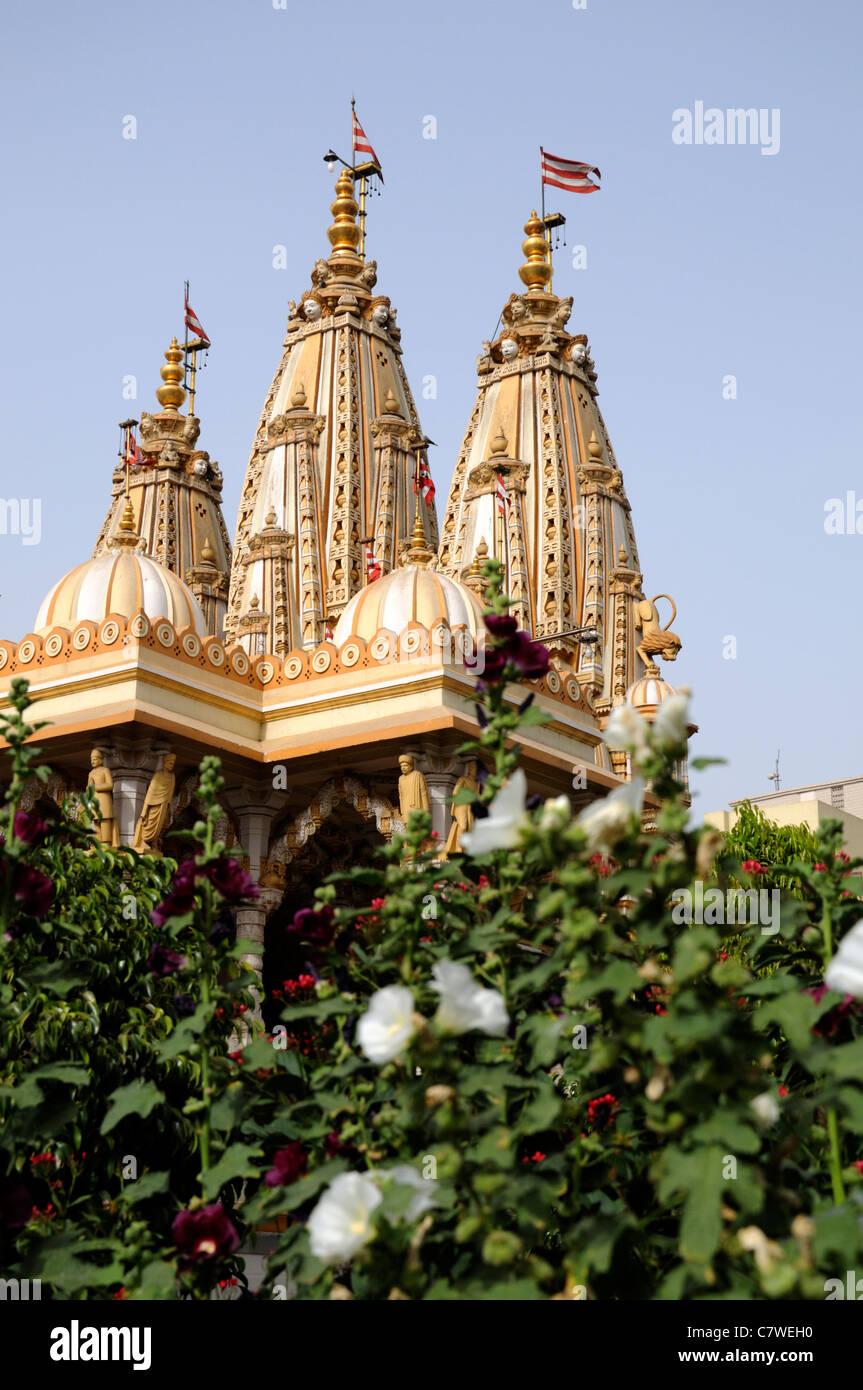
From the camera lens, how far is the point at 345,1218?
292 centimetres

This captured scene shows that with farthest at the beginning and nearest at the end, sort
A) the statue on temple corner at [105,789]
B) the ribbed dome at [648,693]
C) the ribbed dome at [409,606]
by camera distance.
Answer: the ribbed dome at [648,693]
the ribbed dome at [409,606]
the statue on temple corner at [105,789]

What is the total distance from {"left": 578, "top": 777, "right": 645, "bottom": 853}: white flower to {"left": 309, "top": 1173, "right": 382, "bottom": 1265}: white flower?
0.78 metres

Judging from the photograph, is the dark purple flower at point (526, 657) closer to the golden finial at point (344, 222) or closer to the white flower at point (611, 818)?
the white flower at point (611, 818)

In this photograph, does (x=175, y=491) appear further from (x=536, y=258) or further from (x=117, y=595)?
(x=117, y=595)

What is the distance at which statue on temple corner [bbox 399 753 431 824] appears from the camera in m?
14.1

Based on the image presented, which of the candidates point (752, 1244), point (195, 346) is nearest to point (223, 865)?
point (752, 1244)

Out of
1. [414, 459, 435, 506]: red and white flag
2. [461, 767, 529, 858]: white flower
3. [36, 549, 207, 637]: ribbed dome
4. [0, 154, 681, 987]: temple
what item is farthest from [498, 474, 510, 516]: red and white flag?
[461, 767, 529, 858]: white flower

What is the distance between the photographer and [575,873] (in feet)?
9.59

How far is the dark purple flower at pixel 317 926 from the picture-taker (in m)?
4.05

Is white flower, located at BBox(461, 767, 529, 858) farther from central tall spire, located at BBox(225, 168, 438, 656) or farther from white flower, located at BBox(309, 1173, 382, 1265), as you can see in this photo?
central tall spire, located at BBox(225, 168, 438, 656)

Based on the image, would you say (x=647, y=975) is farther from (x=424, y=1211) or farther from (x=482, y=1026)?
(x=424, y=1211)

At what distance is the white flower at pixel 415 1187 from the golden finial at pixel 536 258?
2925 cm

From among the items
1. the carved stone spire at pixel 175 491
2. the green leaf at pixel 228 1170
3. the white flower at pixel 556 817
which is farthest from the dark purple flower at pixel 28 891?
the carved stone spire at pixel 175 491

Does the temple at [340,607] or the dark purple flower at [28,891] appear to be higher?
the temple at [340,607]
